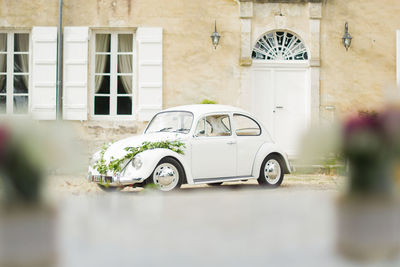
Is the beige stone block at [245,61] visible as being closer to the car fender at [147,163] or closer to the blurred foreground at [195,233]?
the car fender at [147,163]

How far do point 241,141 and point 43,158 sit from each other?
23.8 ft

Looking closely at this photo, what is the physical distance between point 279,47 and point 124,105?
3351mm

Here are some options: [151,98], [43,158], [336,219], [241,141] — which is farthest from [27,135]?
[151,98]

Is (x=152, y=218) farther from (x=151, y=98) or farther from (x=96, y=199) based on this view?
(x=151, y=98)

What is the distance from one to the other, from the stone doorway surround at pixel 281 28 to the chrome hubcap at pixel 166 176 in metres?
4.41

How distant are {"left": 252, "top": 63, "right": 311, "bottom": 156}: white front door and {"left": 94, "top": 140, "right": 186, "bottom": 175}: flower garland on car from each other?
4.46 meters

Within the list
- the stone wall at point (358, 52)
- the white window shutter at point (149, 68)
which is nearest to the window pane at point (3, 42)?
the white window shutter at point (149, 68)

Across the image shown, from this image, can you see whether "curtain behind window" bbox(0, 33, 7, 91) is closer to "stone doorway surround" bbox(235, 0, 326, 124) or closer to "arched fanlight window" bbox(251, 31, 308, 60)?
"stone doorway surround" bbox(235, 0, 326, 124)

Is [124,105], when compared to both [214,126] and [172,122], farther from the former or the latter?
[214,126]

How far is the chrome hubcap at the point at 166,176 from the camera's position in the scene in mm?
7715

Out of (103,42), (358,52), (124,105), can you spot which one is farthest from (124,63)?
(358,52)

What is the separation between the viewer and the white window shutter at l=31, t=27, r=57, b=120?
11.8 m

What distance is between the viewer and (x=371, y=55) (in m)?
12.3

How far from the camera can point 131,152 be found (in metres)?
7.79
